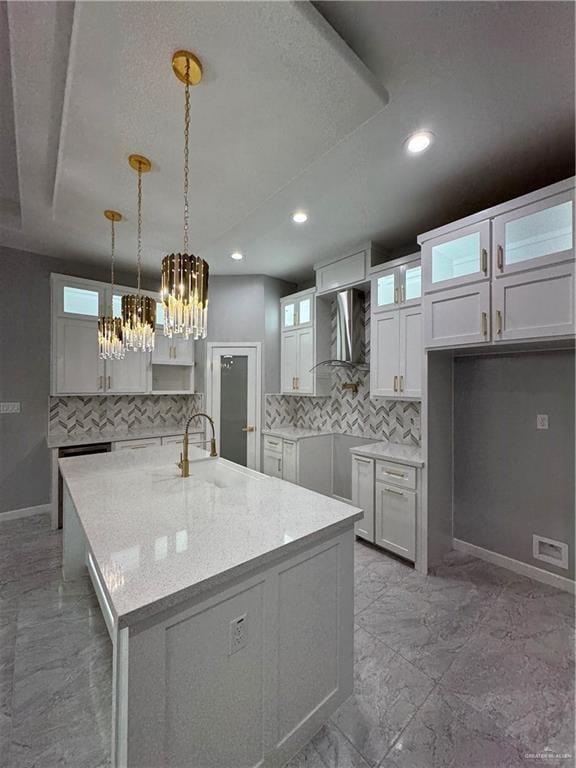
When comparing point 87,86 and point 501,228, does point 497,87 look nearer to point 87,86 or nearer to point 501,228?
point 501,228

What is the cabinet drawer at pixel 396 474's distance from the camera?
2.71 m

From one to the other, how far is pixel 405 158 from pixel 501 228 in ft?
2.66

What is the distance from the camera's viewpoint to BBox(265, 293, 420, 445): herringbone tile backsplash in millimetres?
3439

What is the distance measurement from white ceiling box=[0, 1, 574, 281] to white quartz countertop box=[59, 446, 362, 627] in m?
1.84

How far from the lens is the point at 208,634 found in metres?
1.04

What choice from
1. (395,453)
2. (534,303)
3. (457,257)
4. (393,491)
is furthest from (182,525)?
(457,257)

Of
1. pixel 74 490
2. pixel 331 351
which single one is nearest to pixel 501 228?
pixel 331 351

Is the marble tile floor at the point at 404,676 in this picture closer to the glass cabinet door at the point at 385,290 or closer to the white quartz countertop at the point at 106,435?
the white quartz countertop at the point at 106,435

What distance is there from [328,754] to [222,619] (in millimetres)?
883

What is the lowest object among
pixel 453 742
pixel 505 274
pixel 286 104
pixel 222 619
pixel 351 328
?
pixel 453 742

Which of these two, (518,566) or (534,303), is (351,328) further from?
(518,566)

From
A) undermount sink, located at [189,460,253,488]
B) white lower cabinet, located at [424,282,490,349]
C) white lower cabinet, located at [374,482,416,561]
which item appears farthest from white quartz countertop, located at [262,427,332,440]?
white lower cabinet, located at [424,282,490,349]

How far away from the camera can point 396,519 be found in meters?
2.83

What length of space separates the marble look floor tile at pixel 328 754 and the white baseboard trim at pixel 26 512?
143 inches
